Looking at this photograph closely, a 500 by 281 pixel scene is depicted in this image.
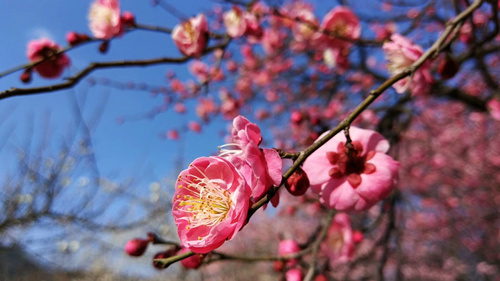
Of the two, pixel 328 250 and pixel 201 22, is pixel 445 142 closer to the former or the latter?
pixel 328 250

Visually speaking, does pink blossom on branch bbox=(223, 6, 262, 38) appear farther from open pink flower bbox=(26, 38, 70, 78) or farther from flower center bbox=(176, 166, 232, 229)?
flower center bbox=(176, 166, 232, 229)

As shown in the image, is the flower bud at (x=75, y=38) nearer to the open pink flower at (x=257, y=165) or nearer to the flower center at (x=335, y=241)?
the open pink flower at (x=257, y=165)

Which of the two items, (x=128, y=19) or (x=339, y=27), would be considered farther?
(x=339, y=27)

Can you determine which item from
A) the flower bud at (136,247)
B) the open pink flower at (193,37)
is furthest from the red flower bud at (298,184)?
the open pink flower at (193,37)

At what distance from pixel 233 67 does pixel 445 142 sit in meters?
3.49

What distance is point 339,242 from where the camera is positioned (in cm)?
122

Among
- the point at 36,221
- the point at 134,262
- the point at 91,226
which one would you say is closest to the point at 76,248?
the point at 91,226

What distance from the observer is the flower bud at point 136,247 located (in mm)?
861

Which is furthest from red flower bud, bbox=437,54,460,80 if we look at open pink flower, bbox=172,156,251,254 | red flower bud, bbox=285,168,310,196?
open pink flower, bbox=172,156,251,254

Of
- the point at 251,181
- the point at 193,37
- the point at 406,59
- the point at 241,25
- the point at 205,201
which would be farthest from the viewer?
the point at 241,25

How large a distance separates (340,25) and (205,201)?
143 cm

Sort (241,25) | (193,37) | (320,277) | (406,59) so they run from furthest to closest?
(241,25)
(193,37)
(320,277)
(406,59)

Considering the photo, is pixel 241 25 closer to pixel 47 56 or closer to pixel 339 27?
pixel 339 27

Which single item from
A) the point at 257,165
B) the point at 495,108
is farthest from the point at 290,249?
the point at 495,108
